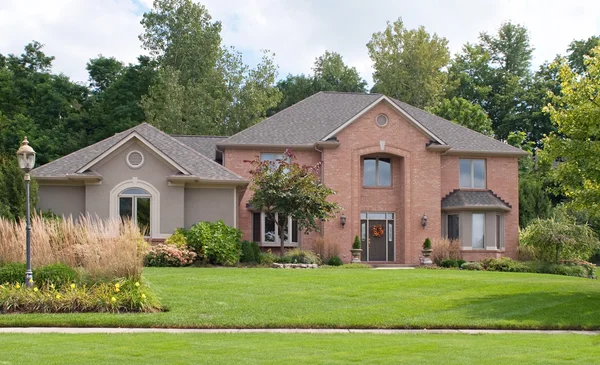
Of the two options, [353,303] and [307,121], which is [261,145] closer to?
[307,121]

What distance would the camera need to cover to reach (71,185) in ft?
89.5

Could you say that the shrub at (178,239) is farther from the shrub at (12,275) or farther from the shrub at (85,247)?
the shrub at (12,275)

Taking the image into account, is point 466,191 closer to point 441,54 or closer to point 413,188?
point 413,188

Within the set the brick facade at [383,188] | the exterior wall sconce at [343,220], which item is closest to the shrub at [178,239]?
the brick facade at [383,188]

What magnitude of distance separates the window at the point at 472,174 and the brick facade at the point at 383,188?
1.51 m

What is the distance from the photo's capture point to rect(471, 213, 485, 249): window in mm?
32531

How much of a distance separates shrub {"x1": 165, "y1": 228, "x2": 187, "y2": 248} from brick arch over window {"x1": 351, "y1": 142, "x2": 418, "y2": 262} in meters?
8.62

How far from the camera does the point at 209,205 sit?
27531 mm

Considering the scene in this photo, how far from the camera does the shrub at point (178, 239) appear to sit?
Result: 2528cm

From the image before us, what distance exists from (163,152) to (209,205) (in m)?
2.61

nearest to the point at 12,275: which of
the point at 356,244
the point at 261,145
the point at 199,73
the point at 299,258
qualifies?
the point at 299,258

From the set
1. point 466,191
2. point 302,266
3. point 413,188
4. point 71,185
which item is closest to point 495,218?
point 466,191

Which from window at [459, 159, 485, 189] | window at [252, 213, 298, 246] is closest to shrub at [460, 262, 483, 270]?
window at [459, 159, 485, 189]

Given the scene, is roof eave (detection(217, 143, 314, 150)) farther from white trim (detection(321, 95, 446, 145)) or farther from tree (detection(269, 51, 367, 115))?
tree (detection(269, 51, 367, 115))
